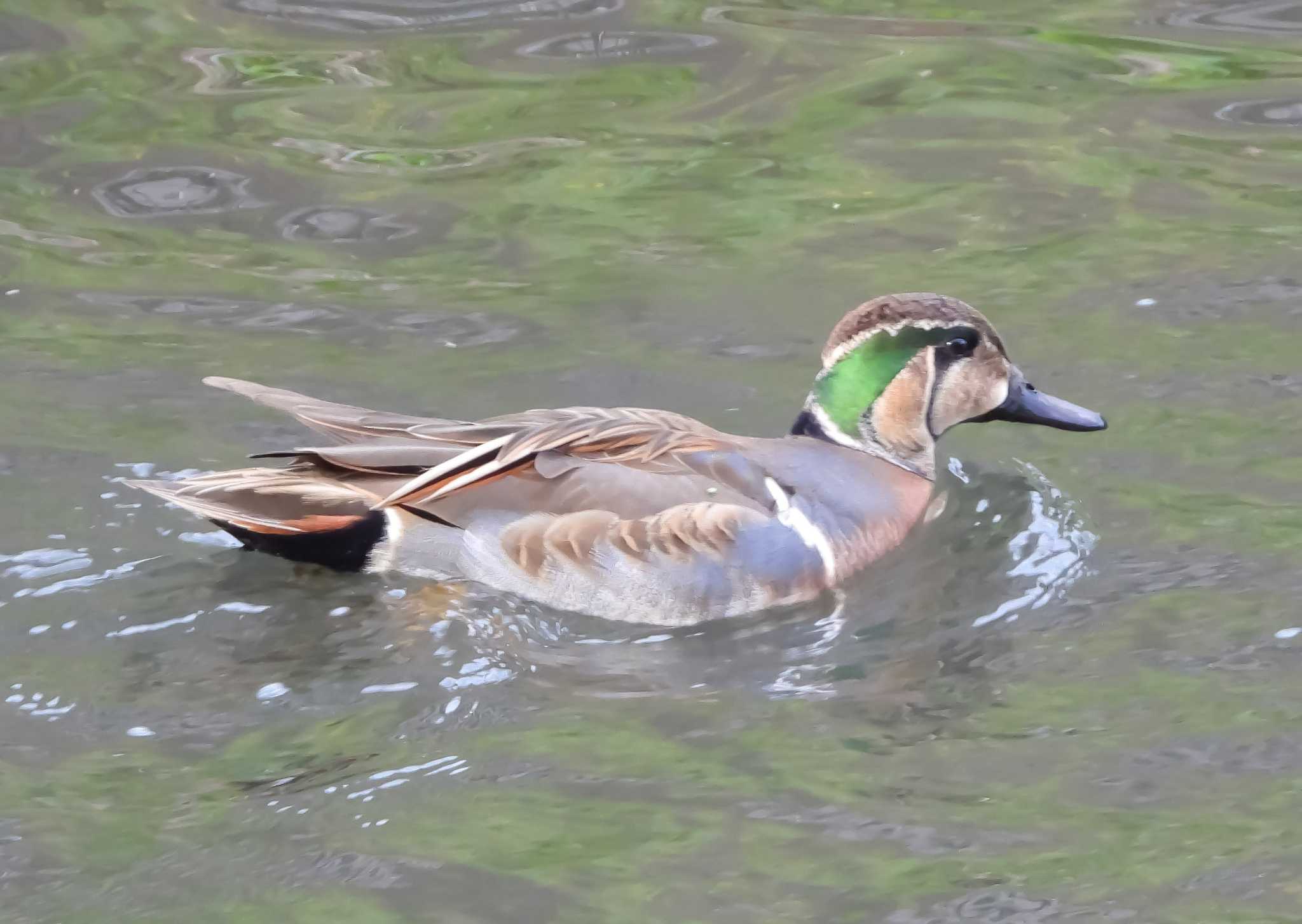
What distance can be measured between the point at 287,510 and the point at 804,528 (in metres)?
1.74

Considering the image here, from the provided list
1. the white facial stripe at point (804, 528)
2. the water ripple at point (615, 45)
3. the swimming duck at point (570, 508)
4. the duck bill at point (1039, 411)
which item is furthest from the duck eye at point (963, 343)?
the water ripple at point (615, 45)

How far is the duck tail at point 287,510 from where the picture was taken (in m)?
6.11

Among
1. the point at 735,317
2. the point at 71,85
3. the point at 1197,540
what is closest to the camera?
the point at 1197,540

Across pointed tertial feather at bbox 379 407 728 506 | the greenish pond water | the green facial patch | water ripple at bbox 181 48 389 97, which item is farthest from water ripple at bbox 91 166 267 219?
the green facial patch

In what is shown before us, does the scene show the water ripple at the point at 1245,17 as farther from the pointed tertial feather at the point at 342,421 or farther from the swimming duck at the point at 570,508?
the pointed tertial feather at the point at 342,421

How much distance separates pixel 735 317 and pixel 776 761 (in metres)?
3.70

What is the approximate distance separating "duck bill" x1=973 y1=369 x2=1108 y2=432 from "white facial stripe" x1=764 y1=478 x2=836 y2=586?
3.19 ft

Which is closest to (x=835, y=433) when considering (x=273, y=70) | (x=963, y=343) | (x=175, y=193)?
(x=963, y=343)

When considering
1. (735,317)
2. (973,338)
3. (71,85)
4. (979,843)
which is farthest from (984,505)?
(71,85)

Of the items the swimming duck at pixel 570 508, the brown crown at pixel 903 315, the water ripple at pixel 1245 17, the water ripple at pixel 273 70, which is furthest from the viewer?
the water ripple at pixel 1245 17

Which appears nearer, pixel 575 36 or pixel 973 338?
pixel 973 338

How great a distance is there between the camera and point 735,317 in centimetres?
855

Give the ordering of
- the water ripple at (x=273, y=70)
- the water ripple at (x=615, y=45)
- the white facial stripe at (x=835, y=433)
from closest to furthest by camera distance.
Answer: the white facial stripe at (x=835, y=433) → the water ripple at (x=273, y=70) → the water ripple at (x=615, y=45)

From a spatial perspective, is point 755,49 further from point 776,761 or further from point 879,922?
point 879,922
